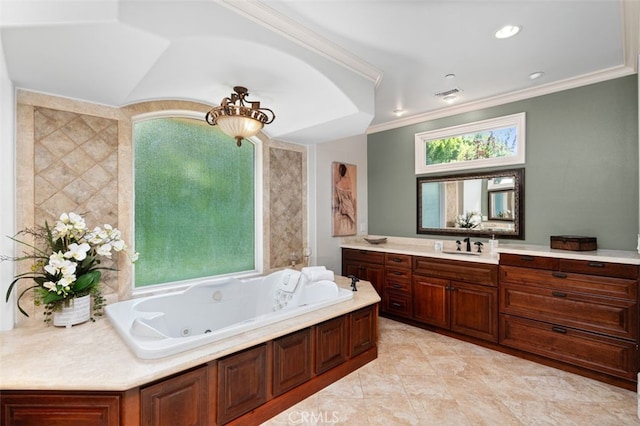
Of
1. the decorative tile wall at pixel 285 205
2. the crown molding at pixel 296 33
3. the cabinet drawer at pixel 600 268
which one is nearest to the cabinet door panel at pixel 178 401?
the decorative tile wall at pixel 285 205

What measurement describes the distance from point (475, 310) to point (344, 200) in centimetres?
212

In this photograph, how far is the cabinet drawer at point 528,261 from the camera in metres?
2.65

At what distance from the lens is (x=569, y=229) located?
3008 millimetres

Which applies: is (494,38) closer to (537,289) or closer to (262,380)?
(537,289)

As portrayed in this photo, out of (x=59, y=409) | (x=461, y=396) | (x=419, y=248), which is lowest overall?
(x=461, y=396)

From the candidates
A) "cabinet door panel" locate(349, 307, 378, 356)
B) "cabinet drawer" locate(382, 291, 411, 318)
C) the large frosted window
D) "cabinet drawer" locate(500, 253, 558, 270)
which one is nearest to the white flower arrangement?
the large frosted window

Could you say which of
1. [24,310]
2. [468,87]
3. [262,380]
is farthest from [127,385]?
[468,87]

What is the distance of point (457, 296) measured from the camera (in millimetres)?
3252

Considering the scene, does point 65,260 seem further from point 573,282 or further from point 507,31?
point 573,282

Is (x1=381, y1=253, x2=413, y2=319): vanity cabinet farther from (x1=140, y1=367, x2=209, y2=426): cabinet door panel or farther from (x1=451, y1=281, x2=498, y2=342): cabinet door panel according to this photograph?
(x1=140, y1=367, x2=209, y2=426): cabinet door panel

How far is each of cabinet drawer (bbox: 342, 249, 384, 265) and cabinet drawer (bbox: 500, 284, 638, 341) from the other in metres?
1.40

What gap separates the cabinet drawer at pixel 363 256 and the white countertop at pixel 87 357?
1.91 metres

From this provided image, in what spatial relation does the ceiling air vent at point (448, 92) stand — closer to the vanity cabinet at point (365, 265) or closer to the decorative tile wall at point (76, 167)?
the vanity cabinet at point (365, 265)

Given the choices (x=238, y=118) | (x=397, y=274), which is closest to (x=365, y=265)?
(x=397, y=274)
